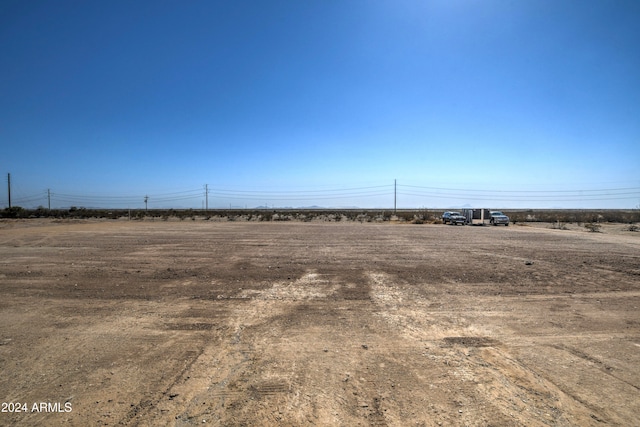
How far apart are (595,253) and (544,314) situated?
428 inches

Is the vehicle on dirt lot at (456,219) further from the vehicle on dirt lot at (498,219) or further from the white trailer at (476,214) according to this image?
the vehicle on dirt lot at (498,219)

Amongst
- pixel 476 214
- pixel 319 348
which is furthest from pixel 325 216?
pixel 319 348

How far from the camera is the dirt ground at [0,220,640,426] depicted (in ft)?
10.8

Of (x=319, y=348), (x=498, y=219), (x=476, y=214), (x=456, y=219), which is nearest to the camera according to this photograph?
(x=319, y=348)

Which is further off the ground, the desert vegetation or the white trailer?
the white trailer

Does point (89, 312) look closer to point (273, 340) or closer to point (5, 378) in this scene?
point (5, 378)

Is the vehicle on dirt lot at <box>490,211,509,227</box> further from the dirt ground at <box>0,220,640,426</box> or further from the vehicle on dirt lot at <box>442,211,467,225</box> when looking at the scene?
the dirt ground at <box>0,220,640,426</box>

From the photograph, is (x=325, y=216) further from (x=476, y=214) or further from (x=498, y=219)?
(x=498, y=219)

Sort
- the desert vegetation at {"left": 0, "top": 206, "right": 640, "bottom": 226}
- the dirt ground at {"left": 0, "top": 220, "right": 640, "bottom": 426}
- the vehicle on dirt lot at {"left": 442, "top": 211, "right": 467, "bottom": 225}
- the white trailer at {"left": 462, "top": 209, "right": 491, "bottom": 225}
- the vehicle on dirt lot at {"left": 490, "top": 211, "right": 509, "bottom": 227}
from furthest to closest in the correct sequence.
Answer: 1. the desert vegetation at {"left": 0, "top": 206, "right": 640, "bottom": 226}
2. the white trailer at {"left": 462, "top": 209, "right": 491, "bottom": 225}
3. the vehicle on dirt lot at {"left": 442, "top": 211, "right": 467, "bottom": 225}
4. the vehicle on dirt lot at {"left": 490, "top": 211, "right": 509, "bottom": 227}
5. the dirt ground at {"left": 0, "top": 220, "right": 640, "bottom": 426}

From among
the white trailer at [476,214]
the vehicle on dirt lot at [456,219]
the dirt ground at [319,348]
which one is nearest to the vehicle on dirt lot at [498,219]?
the white trailer at [476,214]

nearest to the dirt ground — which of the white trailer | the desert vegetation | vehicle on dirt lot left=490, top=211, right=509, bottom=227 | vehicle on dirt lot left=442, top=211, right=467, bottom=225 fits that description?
vehicle on dirt lot left=490, top=211, right=509, bottom=227

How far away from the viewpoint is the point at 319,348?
4.71m

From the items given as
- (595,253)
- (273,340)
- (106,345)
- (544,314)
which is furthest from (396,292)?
(595,253)

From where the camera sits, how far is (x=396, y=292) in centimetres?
796
